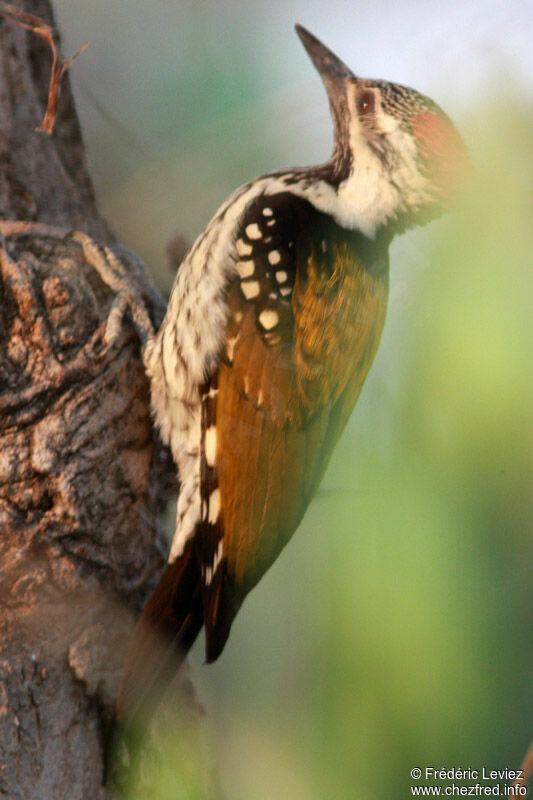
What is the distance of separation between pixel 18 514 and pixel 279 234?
69 cm

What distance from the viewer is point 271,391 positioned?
1322 mm

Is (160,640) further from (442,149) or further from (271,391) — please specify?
(442,149)

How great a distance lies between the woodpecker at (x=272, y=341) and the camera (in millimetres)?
1321

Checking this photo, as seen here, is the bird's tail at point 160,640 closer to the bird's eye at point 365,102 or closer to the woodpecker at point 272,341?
the woodpecker at point 272,341

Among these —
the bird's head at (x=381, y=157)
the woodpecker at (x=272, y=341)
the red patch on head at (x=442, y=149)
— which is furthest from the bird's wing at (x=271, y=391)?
the red patch on head at (x=442, y=149)

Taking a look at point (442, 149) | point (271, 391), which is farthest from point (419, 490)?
point (442, 149)

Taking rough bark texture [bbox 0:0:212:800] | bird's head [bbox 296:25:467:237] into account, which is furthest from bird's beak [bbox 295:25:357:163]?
rough bark texture [bbox 0:0:212:800]

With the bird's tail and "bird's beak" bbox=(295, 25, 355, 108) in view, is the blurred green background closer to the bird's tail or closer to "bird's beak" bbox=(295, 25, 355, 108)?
"bird's beak" bbox=(295, 25, 355, 108)

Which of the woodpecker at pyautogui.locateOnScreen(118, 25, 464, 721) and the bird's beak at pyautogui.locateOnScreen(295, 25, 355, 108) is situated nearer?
the woodpecker at pyautogui.locateOnScreen(118, 25, 464, 721)

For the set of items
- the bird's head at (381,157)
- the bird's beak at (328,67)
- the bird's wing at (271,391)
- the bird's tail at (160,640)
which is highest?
the bird's beak at (328,67)

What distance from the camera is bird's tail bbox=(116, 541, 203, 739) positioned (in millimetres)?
1326

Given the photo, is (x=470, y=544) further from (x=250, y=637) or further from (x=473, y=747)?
(x=250, y=637)

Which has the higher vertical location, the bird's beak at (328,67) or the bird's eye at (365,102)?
the bird's beak at (328,67)

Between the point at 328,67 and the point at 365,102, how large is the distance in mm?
106
